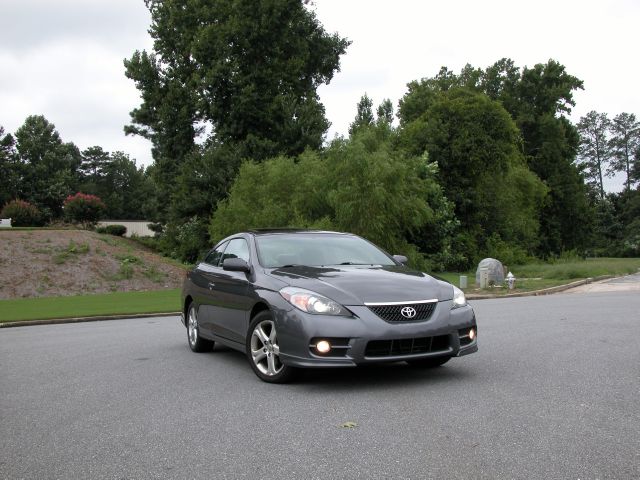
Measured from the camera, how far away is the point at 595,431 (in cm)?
482

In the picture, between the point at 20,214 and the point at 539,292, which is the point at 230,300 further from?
the point at 20,214

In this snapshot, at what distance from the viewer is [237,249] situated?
8.63 meters

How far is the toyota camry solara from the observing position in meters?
6.30

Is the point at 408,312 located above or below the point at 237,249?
below

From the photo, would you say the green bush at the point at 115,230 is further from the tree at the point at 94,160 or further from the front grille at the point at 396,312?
the tree at the point at 94,160

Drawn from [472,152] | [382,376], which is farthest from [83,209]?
[382,376]

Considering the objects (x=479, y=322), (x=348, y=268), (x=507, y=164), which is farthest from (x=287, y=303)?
(x=507, y=164)

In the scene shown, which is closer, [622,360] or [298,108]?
[622,360]

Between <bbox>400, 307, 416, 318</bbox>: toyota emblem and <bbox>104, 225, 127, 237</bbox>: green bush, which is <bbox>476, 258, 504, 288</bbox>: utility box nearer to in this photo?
<bbox>400, 307, 416, 318</bbox>: toyota emblem

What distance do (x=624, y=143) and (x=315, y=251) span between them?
109330 mm

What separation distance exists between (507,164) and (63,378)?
42033 millimetres

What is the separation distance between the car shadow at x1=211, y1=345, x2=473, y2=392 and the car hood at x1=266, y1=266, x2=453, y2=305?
80 centimetres

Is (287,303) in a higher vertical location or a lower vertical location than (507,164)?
lower

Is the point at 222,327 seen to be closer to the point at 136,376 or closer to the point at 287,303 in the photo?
the point at 136,376
